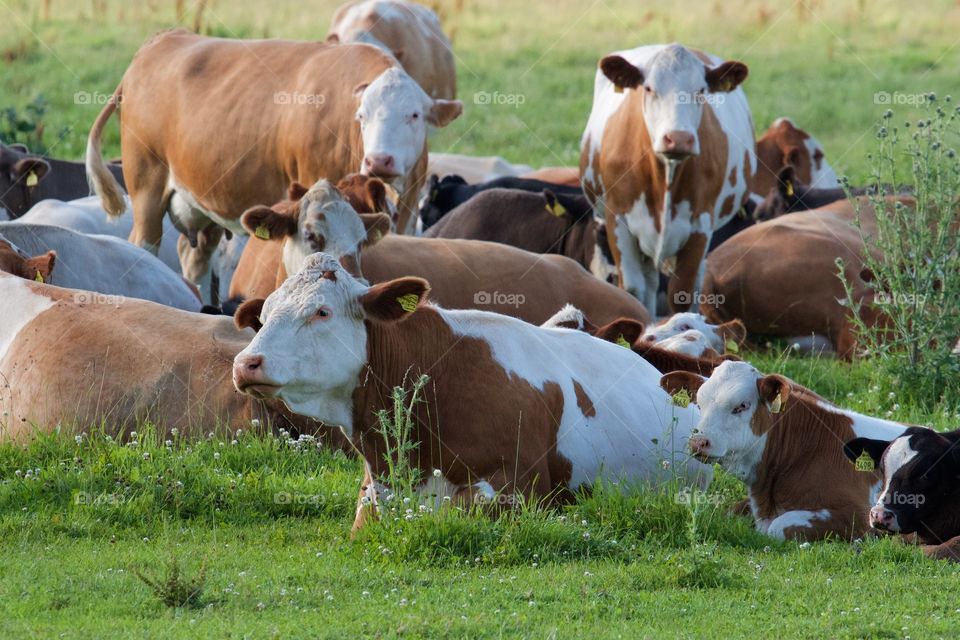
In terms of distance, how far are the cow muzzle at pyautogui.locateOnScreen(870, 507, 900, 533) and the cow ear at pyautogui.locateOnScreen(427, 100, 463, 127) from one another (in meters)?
6.16

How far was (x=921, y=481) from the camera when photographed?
773cm

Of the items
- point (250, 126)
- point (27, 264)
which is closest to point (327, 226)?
point (27, 264)

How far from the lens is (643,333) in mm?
10609

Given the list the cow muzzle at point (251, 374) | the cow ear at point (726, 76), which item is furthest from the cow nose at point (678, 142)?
the cow muzzle at point (251, 374)

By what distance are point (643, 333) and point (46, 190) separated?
383 inches

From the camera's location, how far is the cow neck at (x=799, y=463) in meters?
8.29

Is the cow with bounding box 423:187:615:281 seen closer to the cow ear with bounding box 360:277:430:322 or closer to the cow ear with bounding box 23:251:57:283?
the cow ear with bounding box 23:251:57:283

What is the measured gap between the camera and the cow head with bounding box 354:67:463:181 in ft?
39.1

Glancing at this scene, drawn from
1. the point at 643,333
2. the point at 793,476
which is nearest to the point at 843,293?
the point at 643,333

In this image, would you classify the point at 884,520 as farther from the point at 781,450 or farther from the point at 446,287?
the point at 446,287

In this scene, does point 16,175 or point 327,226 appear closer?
point 327,226

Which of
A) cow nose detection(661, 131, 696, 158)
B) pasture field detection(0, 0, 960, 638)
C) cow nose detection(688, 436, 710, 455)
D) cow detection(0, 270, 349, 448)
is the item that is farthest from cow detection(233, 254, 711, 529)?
cow nose detection(661, 131, 696, 158)

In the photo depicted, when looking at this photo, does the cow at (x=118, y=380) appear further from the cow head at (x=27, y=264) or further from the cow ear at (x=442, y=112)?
the cow ear at (x=442, y=112)
